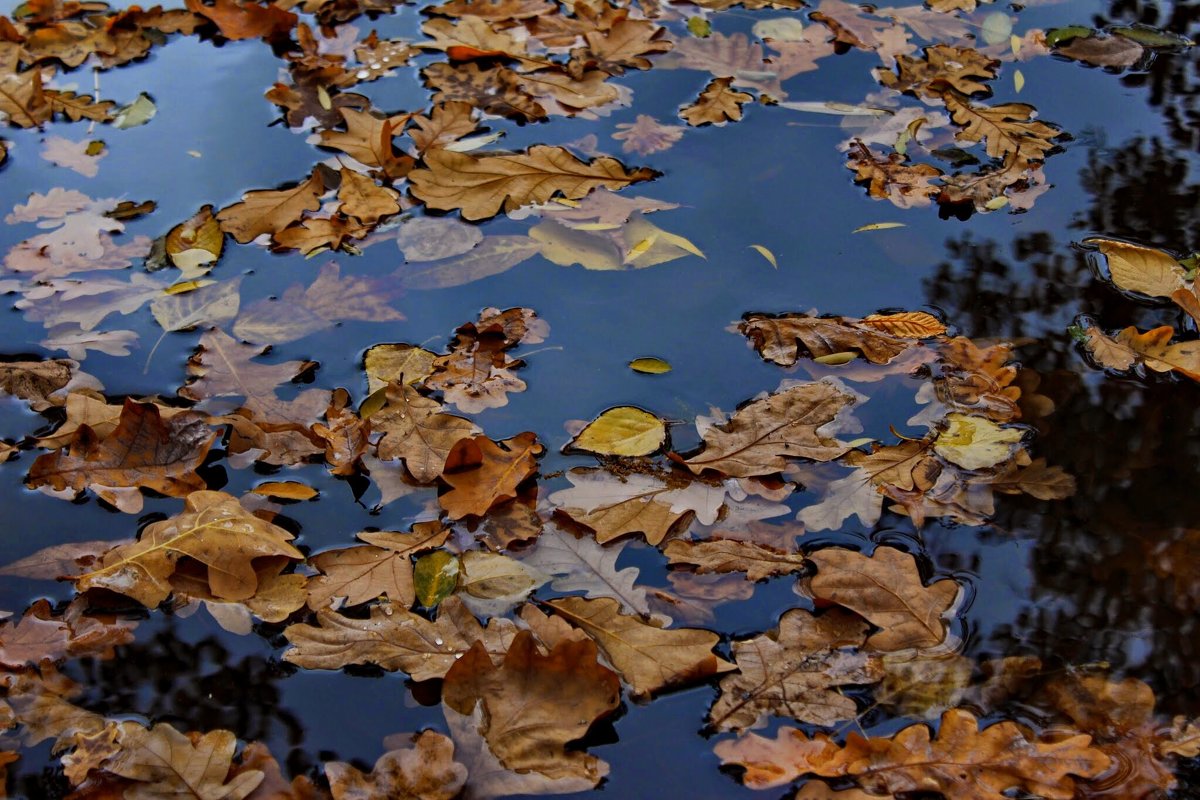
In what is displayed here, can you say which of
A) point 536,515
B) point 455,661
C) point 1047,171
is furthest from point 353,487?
point 1047,171

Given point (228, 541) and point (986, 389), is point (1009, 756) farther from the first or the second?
point (228, 541)

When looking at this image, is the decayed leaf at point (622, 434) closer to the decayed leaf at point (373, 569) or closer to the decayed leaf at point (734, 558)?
the decayed leaf at point (734, 558)

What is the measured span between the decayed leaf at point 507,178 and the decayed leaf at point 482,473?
922mm

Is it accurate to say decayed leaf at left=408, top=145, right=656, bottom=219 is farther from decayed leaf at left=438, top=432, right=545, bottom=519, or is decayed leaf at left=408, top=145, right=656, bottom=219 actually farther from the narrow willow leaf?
the narrow willow leaf

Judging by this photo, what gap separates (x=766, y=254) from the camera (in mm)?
2631

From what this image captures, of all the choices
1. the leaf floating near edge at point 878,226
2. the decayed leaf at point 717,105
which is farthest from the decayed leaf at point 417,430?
the decayed leaf at point 717,105

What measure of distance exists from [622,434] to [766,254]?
746 mm

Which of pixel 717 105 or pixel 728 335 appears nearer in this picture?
pixel 728 335

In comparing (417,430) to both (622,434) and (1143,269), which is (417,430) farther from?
(1143,269)

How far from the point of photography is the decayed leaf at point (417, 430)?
215cm

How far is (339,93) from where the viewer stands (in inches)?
132

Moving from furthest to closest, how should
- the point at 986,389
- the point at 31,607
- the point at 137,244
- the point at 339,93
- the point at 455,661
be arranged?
the point at 339,93, the point at 137,244, the point at 986,389, the point at 31,607, the point at 455,661

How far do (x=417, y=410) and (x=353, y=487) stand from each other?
237mm

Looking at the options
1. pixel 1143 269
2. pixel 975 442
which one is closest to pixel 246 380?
pixel 975 442
